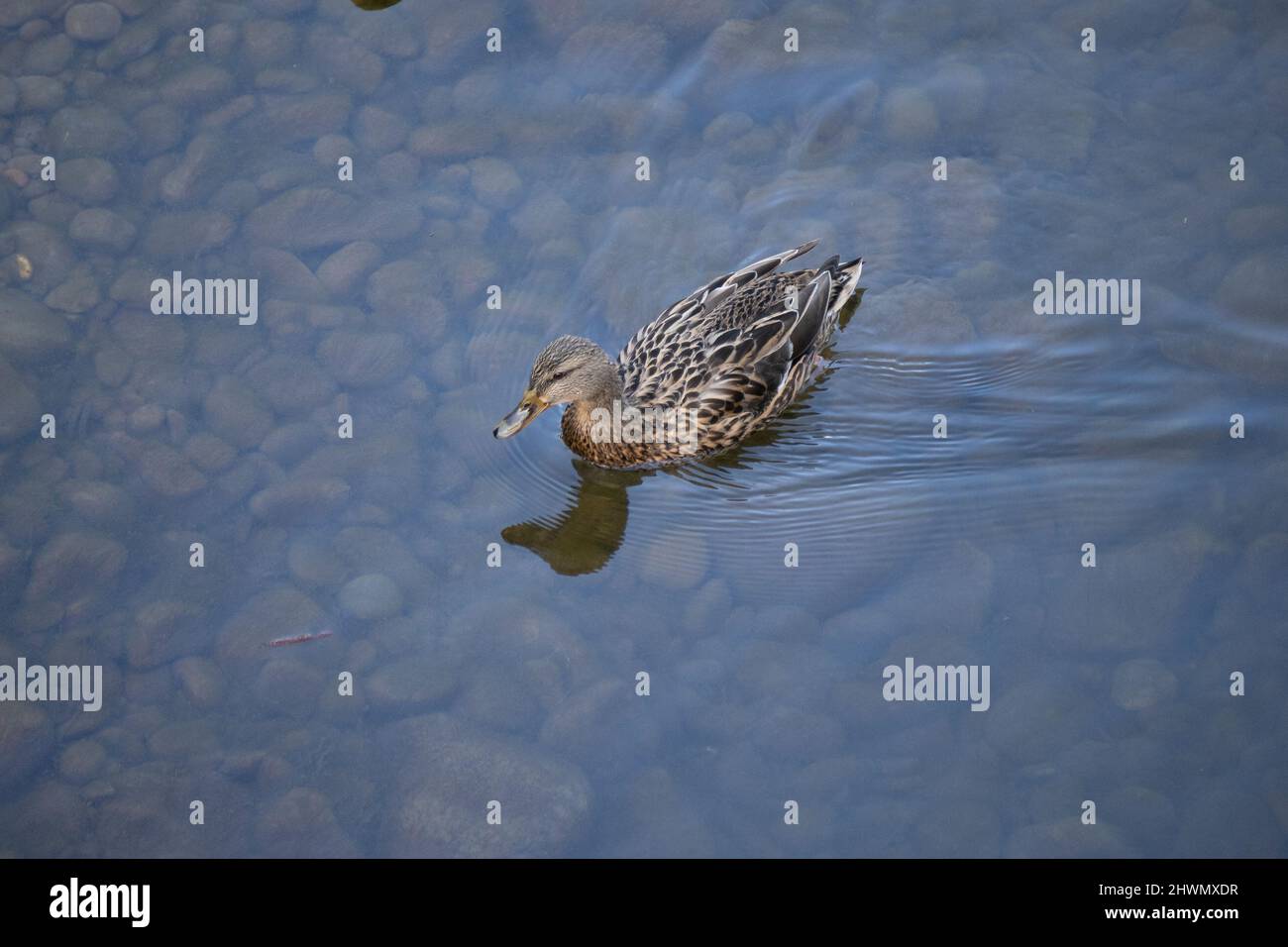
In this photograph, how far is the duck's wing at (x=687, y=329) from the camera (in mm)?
7738

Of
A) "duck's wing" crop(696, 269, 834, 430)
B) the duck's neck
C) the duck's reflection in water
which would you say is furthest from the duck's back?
the duck's reflection in water

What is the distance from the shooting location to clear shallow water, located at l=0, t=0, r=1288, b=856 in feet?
21.2

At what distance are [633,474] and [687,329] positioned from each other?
3.34 ft

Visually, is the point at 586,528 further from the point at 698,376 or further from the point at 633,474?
the point at 698,376

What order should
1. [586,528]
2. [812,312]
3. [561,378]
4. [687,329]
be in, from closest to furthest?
[561,378] < [586,528] < [687,329] < [812,312]

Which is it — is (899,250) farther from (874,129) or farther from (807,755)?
(807,755)

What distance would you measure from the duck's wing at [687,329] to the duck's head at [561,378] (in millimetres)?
333

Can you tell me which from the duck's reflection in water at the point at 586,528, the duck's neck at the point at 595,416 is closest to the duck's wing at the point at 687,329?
the duck's neck at the point at 595,416

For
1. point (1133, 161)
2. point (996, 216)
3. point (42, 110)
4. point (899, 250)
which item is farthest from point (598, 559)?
point (42, 110)

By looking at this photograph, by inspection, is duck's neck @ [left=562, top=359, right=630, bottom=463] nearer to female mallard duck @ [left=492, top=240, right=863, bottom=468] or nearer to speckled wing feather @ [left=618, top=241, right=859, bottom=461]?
female mallard duck @ [left=492, top=240, right=863, bottom=468]

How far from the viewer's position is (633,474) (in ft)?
26.3

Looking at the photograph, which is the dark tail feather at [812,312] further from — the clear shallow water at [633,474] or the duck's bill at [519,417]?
the duck's bill at [519,417]

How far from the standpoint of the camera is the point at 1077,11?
9984mm

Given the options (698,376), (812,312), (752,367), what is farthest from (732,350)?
(812,312)
